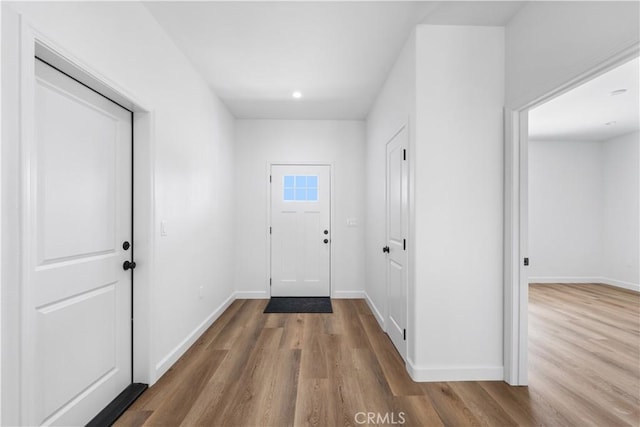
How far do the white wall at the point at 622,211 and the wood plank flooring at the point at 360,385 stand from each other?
238 centimetres

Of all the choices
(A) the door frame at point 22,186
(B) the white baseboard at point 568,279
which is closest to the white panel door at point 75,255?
(A) the door frame at point 22,186

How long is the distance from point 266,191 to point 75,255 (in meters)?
2.93

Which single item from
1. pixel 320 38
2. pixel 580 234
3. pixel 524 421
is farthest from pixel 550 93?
pixel 580 234

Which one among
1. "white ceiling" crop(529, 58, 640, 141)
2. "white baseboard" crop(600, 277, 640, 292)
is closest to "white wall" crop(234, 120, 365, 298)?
"white ceiling" crop(529, 58, 640, 141)

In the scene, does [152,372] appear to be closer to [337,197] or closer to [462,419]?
[462,419]

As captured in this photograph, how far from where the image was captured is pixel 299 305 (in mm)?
4117

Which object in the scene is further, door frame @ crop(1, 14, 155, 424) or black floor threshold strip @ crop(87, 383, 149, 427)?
black floor threshold strip @ crop(87, 383, 149, 427)

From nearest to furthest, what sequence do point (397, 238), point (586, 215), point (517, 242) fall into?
point (517, 242)
point (397, 238)
point (586, 215)

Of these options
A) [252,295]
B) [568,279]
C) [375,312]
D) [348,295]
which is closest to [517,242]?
[375,312]

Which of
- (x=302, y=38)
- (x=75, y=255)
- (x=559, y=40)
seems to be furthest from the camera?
(x=302, y=38)

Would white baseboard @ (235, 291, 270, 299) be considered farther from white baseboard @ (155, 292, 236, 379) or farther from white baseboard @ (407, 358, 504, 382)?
white baseboard @ (407, 358, 504, 382)

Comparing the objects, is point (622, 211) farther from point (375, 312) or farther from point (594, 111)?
→ point (375, 312)

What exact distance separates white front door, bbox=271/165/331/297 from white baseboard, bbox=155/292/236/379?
1.06 m

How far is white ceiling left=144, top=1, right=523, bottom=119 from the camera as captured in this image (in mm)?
2070
